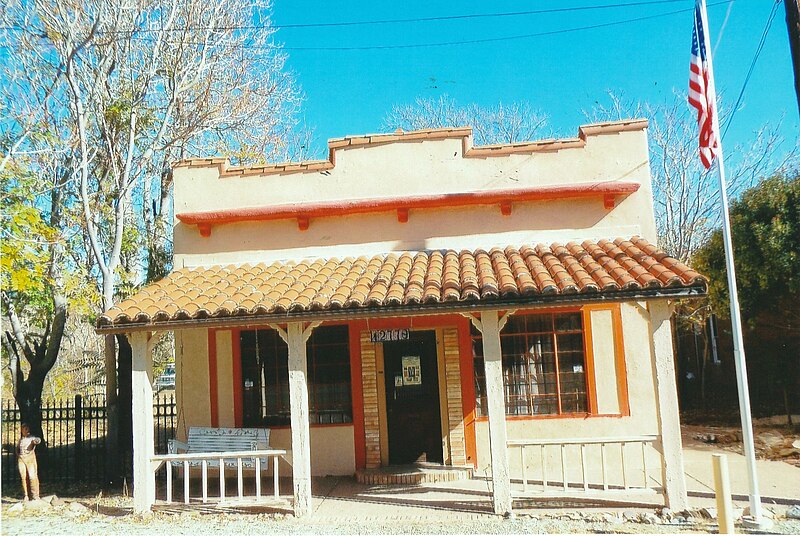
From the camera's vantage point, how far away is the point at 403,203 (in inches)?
413

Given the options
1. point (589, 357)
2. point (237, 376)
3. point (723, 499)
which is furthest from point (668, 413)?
point (237, 376)

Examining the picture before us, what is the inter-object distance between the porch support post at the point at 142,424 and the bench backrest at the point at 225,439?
1.52 meters

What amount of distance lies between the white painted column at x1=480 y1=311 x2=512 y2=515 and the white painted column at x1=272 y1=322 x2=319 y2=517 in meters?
2.27

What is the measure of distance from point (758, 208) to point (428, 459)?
831 cm

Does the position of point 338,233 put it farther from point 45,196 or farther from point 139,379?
point 45,196

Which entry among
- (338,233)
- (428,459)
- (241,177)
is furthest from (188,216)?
(428,459)

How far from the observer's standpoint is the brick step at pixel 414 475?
9.82 m

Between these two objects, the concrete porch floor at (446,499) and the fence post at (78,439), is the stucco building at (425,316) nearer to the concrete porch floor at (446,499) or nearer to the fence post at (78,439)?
the concrete porch floor at (446,499)

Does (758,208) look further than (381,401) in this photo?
Yes

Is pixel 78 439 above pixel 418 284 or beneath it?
beneath

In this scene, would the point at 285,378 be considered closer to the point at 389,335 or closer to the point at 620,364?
the point at 389,335

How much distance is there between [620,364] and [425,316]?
10.6 ft

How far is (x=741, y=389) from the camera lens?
745cm

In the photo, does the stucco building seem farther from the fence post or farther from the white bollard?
the white bollard
